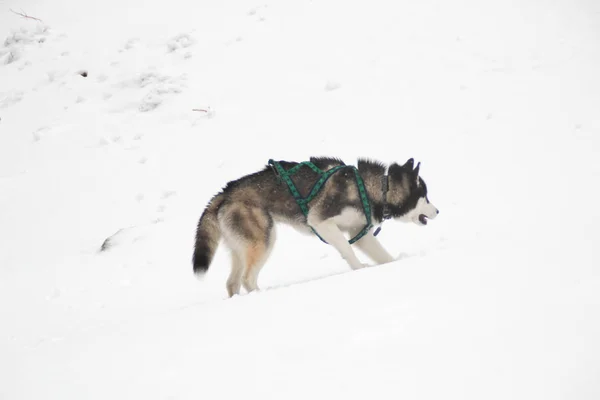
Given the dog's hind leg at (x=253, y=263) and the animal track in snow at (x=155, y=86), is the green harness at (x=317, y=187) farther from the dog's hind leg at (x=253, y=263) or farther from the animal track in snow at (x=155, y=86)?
the animal track in snow at (x=155, y=86)

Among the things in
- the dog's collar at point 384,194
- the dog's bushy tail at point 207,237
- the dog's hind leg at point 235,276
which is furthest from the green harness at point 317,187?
the dog's hind leg at point 235,276

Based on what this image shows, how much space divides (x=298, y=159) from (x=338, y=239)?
405 centimetres

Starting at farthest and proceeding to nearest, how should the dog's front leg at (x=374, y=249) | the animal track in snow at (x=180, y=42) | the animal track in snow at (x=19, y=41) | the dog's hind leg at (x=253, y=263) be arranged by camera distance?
the animal track in snow at (x=19, y=41) → the animal track in snow at (x=180, y=42) → the dog's front leg at (x=374, y=249) → the dog's hind leg at (x=253, y=263)

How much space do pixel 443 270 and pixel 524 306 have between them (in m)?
0.74

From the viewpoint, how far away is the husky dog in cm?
498

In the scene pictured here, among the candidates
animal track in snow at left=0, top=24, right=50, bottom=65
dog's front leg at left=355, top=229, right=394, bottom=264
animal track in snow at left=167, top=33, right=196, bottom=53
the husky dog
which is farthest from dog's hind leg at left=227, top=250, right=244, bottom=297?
animal track in snow at left=0, top=24, right=50, bottom=65

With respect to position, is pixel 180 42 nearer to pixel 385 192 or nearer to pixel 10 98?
pixel 10 98

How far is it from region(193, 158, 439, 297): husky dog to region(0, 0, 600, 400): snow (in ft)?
1.66

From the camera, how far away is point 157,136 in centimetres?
1055

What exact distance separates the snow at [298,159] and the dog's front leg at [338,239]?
42 centimetres

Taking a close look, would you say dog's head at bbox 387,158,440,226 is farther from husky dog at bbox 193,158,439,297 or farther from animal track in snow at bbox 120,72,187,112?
animal track in snow at bbox 120,72,187,112

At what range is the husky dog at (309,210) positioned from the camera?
4.98 metres

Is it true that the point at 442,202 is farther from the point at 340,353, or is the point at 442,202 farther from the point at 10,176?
the point at 10,176

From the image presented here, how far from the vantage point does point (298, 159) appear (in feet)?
29.2
